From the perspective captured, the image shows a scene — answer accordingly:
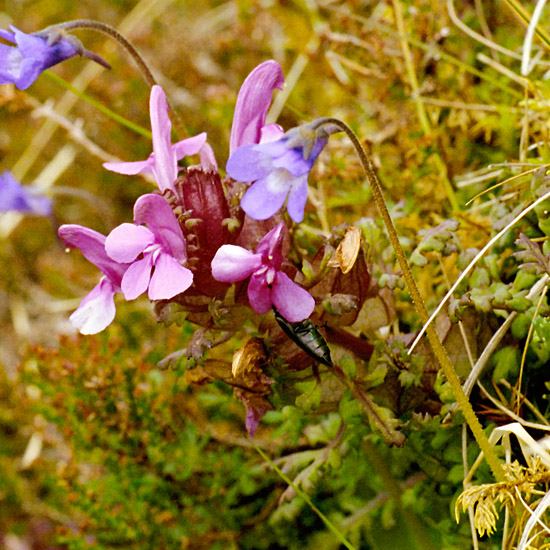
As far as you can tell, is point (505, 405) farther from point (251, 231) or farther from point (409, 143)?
point (409, 143)

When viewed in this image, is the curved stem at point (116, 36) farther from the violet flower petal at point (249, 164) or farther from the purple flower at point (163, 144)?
the violet flower petal at point (249, 164)

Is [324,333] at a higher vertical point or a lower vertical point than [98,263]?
lower

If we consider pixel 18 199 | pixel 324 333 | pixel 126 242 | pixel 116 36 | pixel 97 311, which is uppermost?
pixel 116 36

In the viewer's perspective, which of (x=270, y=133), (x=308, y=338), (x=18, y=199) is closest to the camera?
(x=308, y=338)

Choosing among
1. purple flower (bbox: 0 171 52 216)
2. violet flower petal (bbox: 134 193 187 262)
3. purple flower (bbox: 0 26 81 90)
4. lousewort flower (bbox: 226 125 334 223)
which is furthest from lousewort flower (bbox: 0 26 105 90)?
purple flower (bbox: 0 171 52 216)

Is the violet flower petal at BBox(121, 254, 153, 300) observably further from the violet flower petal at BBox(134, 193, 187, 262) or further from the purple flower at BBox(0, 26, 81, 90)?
the purple flower at BBox(0, 26, 81, 90)

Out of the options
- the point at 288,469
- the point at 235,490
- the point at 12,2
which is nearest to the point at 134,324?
the point at 235,490

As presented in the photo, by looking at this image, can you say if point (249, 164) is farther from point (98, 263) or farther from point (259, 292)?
point (98, 263)

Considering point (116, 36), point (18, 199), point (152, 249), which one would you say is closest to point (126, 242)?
point (152, 249)

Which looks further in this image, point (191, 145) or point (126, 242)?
point (191, 145)
